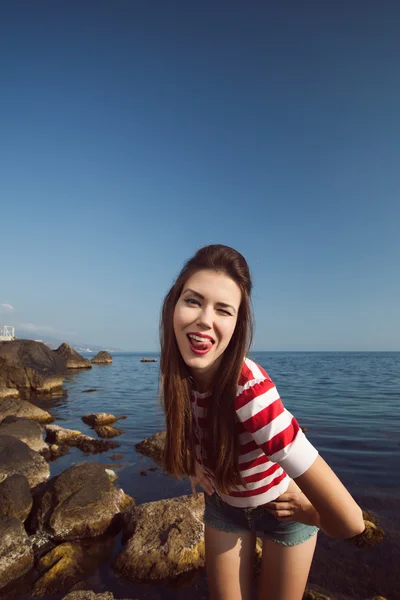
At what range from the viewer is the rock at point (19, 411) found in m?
11.9

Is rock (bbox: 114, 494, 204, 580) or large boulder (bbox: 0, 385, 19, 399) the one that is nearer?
rock (bbox: 114, 494, 204, 580)

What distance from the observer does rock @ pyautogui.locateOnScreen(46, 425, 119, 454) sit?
385 inches

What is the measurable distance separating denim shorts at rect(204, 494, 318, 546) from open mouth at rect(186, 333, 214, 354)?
1.17m

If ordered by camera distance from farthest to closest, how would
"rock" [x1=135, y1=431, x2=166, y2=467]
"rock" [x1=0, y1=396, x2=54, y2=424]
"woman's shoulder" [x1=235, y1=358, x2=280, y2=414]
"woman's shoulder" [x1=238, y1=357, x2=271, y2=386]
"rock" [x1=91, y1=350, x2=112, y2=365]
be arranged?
"rock" [x1=91, y1=350, x2=112, y2=365] → "rock" [x1=0, y1=396, x2=54, y2=424] → "rock" [x1=135, y1=431, x2=166, y2=467] → "woman's shoulder" [x1=238, y1=357, x2=271, y2=386] → "woman's shoulder" [x1=235, y1=358, x2=280, y2=414]

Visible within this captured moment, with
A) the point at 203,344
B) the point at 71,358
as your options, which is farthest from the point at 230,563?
the point at 71,358

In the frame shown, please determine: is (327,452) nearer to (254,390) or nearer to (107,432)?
(107,432)

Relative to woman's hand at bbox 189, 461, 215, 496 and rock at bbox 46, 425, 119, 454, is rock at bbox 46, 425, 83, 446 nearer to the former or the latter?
rock at bbox 46, 425, 119, 454

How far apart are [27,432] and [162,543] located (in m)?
6.21

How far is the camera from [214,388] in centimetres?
219

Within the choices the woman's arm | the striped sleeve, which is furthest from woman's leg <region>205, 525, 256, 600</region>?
the striped sleeve

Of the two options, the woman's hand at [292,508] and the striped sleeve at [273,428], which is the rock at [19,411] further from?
the striped sleeve at [273,428]

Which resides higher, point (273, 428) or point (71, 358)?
point (273, 428)

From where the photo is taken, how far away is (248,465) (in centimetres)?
218

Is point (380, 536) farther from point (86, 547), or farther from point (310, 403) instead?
point (310, 403)
